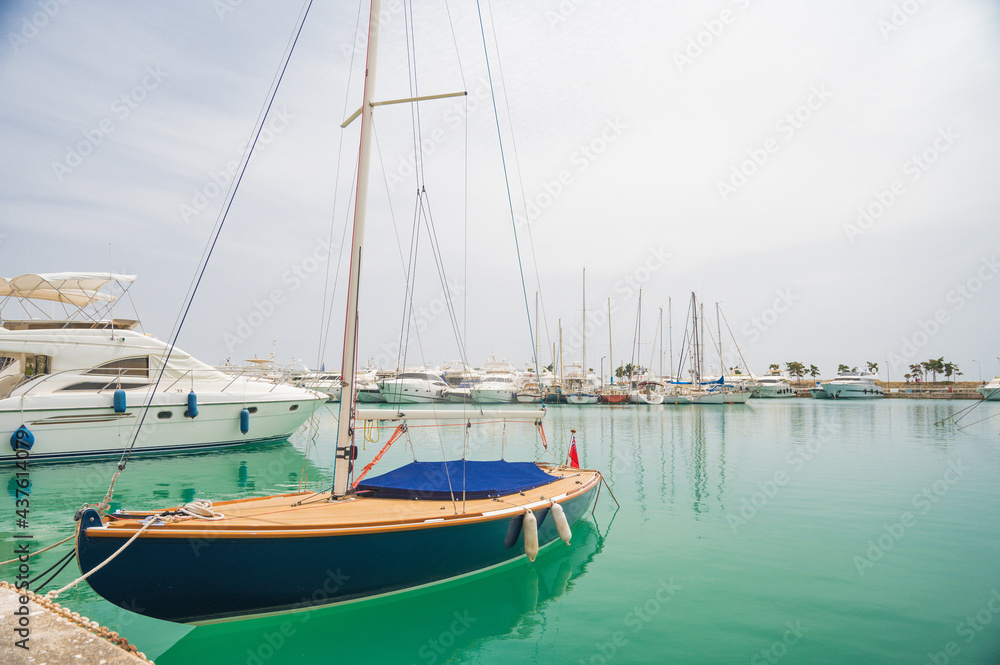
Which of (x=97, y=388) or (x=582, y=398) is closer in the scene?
(x=97, y=388)

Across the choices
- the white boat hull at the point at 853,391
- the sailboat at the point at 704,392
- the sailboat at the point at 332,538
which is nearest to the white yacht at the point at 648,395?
the sailboat at the point at 704,392

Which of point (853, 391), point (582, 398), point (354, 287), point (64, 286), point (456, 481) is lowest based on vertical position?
point (582, 398)

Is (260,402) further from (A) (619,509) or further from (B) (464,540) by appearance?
(B) (464,540)

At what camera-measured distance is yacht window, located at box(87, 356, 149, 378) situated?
61.6 feet

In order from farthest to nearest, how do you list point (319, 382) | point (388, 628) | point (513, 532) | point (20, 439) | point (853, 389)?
1. point (853, 389)
2. point (319, 382)
3. point (20, 439)
4. point (513, 532)
5. point (388, 628)

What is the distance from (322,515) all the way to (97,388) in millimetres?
16261

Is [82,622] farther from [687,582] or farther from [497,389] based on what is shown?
[497,389]

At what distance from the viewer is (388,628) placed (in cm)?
655

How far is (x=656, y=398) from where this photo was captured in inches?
2149

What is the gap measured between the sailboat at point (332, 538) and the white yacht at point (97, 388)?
12.7m

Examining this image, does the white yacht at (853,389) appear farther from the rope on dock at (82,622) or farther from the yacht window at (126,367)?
the rope on dock at (82,622)

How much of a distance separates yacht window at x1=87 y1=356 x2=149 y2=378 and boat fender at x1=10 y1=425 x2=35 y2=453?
2.60m

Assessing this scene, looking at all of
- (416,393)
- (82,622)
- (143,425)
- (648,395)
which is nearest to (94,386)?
(143,425)

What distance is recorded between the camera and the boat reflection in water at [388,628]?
19.6ft
